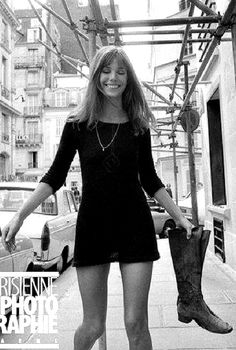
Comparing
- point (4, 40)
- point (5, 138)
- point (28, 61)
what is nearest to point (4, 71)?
point (4, 40)

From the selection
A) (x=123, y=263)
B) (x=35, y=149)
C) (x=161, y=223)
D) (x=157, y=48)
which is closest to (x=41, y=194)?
(x=123, y=263)

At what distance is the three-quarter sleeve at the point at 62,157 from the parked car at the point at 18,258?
1.95 metres

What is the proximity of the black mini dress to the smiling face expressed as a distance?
19 cm

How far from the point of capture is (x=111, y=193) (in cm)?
204

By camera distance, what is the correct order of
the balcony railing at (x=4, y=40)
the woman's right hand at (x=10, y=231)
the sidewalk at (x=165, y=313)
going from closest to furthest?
1. the woman's right hand at (x=10, y=231)
2. the sidewalk at (x=165, y=313)
3. the balcony railing at (x=4, y=40)

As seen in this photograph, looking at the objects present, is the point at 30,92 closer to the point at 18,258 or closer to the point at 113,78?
the point at 18,258

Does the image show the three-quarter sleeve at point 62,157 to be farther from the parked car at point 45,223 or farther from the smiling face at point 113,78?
the parked car at point 45,223

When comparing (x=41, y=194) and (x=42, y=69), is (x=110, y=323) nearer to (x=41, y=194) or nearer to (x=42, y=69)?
(x=41, y=194)

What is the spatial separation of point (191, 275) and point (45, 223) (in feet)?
13.5

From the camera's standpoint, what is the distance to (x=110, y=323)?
3738 millimetres

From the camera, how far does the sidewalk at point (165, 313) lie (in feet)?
10.5

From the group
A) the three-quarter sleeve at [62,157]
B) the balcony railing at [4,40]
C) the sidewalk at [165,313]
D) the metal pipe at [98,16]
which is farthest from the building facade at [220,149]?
the balcony railing at [4,40]

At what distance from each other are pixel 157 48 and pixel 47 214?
2397 centimetres

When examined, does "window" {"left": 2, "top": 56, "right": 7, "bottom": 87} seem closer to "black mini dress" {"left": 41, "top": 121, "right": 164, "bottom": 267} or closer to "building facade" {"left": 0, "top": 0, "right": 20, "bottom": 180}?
"building facade" {"left": 0, "top": 0, "right": 20, "bottom": 180}
